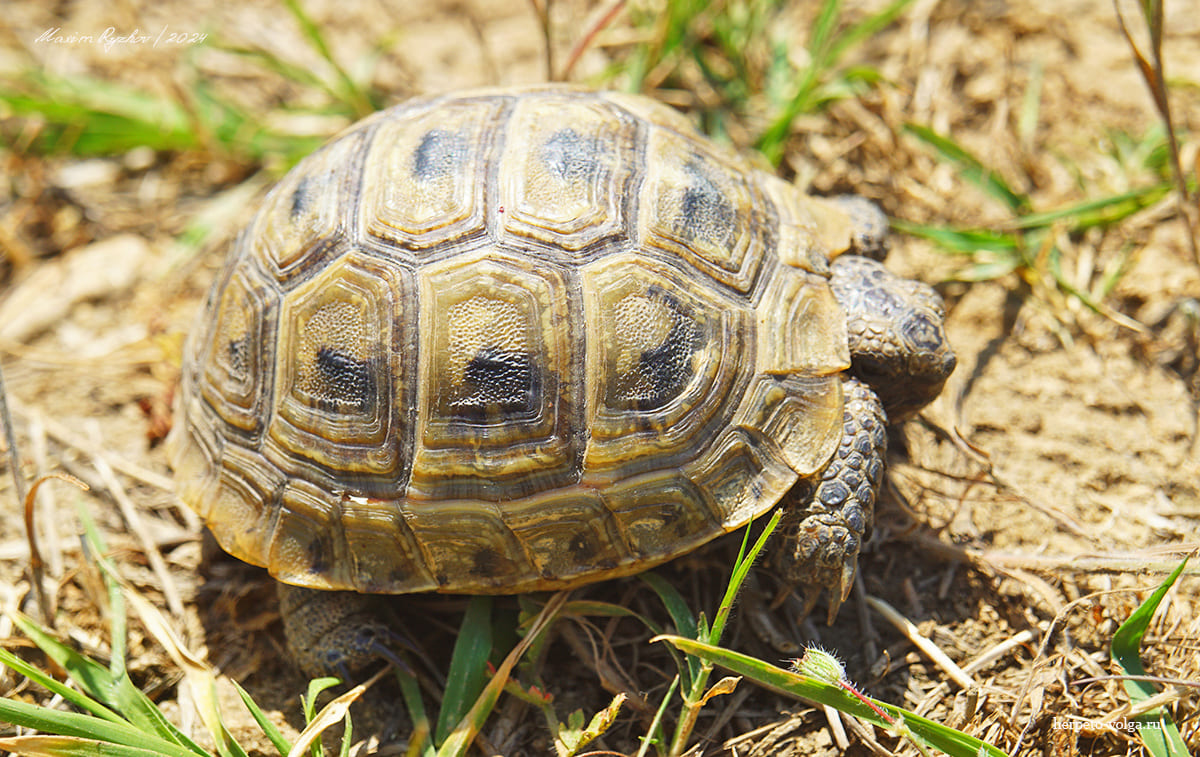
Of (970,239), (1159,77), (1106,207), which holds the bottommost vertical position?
(970,239)

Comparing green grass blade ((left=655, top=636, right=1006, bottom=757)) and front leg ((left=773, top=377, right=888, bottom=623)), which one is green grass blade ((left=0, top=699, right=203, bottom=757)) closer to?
green grass blade ((left=655, top=636, right=1006, bottom=757))

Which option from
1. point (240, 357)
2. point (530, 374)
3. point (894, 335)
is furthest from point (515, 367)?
point (894, 335)

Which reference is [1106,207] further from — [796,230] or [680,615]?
[680,615]

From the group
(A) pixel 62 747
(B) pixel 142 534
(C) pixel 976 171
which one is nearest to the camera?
(A) pixel 62 747

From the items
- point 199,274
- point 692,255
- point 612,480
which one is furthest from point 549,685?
point 199,274

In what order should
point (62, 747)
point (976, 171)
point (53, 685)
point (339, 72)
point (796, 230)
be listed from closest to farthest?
point (62, 747) → point (53, 685) → point (796, 230) → point (976, 171) → point (339, 72)

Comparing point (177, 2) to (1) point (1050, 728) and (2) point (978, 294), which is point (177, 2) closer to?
(2) point (978, 294)

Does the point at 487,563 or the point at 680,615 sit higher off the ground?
the point at 487,563

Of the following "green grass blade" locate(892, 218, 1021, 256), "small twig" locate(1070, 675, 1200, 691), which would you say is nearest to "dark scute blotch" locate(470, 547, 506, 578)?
"small twig" locate(1070, 675, 1200, 691)
